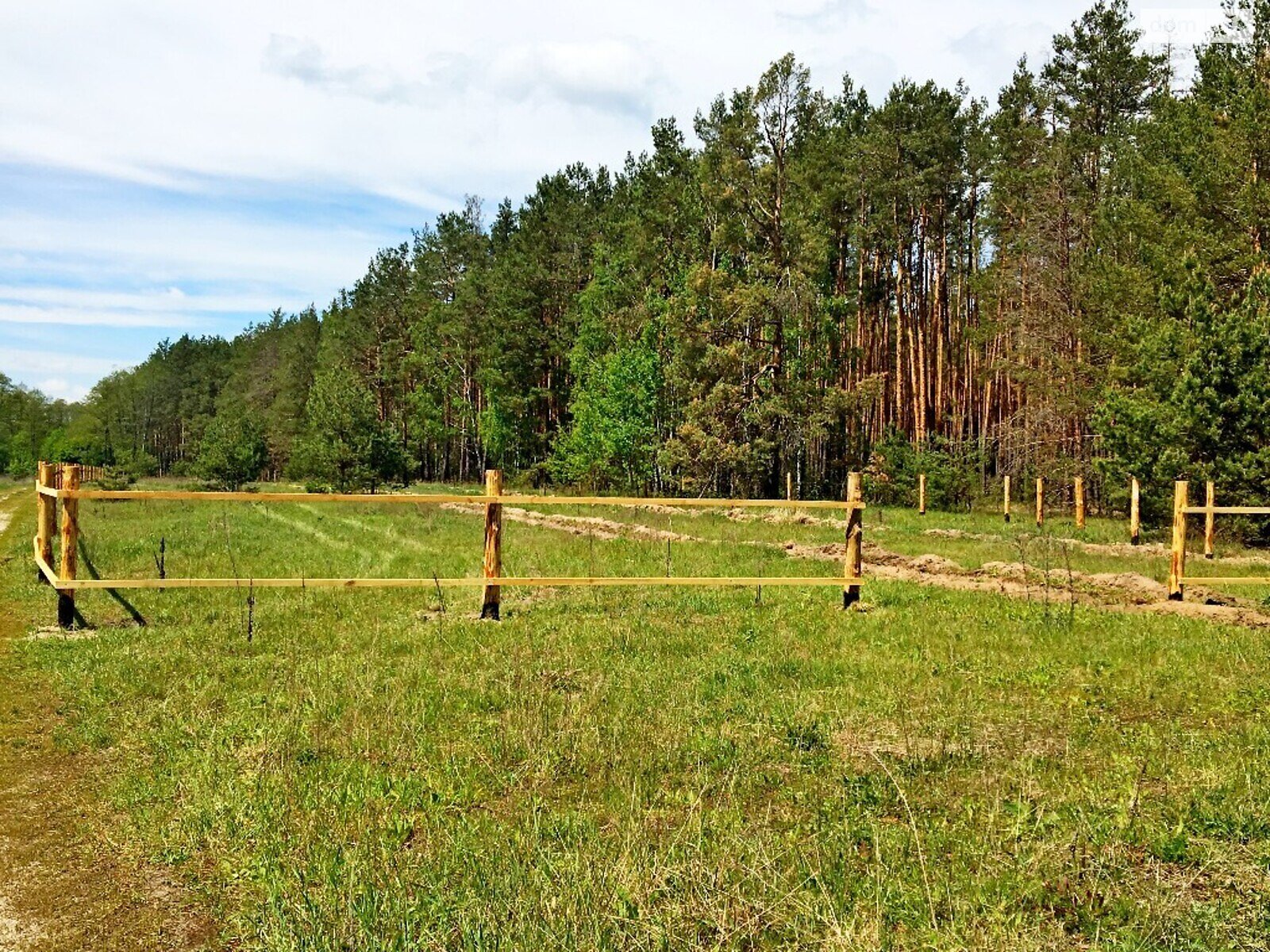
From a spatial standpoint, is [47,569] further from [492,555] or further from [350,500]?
[492,555]

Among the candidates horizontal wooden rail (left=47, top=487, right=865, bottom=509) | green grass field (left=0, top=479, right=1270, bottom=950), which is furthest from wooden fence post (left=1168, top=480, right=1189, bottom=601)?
horizontal wooden rail (left=47, top=487, right=865, bottom=509)

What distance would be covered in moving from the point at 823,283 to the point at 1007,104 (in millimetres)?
10911

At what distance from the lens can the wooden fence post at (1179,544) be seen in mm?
11047

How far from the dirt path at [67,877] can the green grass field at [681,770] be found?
112mm

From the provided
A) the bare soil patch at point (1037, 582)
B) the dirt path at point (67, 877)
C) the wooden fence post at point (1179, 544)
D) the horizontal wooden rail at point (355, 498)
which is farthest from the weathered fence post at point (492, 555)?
the wooden fence post at point (1179, 544)

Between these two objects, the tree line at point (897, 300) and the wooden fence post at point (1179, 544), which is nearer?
the wooden fence post at point (1179, 544)

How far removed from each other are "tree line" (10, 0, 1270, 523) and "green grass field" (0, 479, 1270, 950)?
15241 millimetres

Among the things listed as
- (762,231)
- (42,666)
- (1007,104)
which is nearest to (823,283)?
(762,231)

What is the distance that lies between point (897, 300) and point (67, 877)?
4098cm

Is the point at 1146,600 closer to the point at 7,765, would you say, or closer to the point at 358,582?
the point at 358,582

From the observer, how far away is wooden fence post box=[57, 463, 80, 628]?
8.60 metres

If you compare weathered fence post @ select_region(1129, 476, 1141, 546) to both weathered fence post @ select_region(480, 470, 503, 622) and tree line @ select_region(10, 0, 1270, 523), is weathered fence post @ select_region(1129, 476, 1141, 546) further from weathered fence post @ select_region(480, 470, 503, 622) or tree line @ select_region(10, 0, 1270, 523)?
weathered fence post @ select_region(480, 470, 503, 622)

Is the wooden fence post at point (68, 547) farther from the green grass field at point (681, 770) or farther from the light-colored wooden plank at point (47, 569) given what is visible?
the green grass field at point (681, 770)

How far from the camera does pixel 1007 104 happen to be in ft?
119
